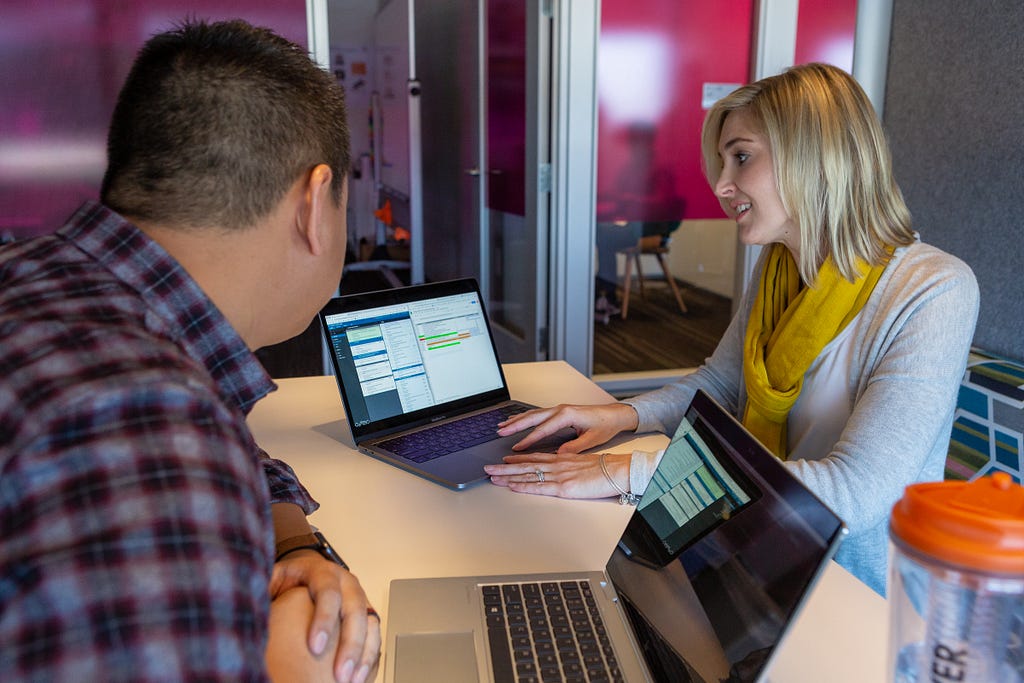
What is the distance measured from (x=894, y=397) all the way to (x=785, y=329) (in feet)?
0.99

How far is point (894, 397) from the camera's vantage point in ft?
4.19

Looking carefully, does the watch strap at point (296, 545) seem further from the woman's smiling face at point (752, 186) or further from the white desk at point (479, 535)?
the woman's smiling face at point (752, 186)

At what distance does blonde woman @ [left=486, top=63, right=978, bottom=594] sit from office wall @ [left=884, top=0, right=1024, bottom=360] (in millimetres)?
870

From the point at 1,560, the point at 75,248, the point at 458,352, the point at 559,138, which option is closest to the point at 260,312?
the point at 75,248

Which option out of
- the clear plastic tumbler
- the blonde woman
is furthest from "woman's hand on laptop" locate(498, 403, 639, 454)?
the clear plastic tumbler

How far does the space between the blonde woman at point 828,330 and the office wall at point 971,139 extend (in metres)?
0.87

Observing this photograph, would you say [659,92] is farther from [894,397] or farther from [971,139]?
[894,397]

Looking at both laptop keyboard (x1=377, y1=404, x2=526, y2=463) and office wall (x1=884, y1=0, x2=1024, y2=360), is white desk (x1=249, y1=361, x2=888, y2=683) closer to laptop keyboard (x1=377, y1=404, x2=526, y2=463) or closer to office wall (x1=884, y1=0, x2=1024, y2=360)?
laptop keyboard (x1=377, y1=404, x2=526, y2=463)

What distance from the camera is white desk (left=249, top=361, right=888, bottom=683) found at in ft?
2.94

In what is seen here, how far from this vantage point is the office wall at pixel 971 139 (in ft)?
7.16

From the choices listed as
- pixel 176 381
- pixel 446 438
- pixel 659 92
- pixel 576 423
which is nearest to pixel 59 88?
pixel 659 92

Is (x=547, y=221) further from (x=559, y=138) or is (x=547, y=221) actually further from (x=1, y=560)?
(x=1, y=560)

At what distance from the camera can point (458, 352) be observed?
1.61 metres

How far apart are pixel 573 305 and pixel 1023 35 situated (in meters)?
1.99
